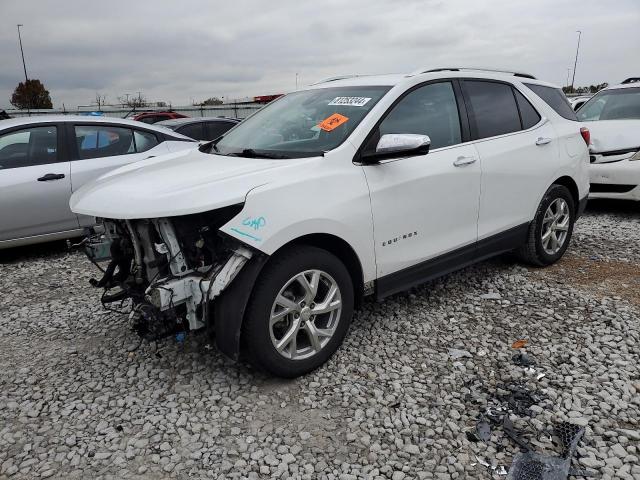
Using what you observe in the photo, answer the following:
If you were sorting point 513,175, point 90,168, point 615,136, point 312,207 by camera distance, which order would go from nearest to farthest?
point 312,207, point 513,175, point 90,168, point 615,136

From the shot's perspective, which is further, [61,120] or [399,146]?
[61,120]

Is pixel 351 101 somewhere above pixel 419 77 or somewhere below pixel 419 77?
below

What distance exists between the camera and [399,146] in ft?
10.3

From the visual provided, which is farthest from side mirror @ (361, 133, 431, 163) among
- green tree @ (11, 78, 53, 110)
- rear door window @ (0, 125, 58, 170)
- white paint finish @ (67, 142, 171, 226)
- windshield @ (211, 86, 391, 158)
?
green tree @ (11, 78, 53, 110)

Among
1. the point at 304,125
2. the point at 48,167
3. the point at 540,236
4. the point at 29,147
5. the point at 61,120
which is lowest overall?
the point at 540,236

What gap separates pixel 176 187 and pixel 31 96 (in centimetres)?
5528

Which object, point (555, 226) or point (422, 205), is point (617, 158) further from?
point (422, 205)

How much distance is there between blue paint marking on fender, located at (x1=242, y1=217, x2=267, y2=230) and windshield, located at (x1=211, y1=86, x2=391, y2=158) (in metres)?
0.66

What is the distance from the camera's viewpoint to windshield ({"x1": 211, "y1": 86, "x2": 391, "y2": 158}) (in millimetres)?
3387

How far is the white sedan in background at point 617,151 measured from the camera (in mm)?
6742

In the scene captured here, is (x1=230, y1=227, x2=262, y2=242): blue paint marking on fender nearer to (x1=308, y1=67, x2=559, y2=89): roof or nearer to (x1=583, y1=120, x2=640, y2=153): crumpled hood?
(x1=308, y1=67, x2=559, y2=89): roof

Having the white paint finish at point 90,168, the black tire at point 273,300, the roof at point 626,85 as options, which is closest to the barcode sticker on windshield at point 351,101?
the black tire at point 273,300

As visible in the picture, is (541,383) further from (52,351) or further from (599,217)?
(599,217)

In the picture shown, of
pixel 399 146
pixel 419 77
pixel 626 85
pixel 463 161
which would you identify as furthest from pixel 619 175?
pixel 399 146
